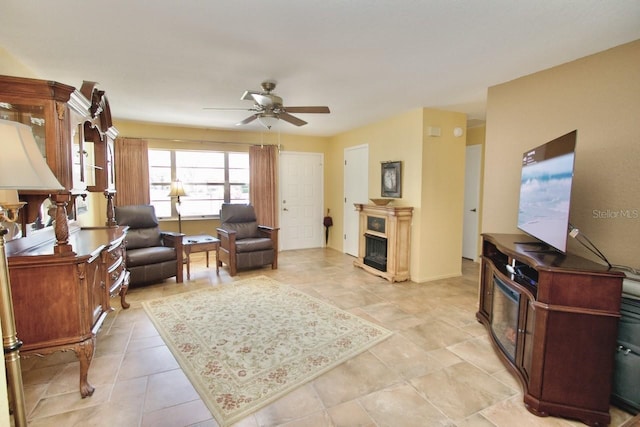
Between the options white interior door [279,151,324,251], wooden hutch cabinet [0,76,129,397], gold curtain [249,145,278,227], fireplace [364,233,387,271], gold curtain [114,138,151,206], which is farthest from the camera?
white interior door [279,151,324,251]

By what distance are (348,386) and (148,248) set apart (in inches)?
137

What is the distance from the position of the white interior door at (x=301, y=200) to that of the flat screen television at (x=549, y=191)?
446 cm

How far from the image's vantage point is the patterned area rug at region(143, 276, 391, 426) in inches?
80.3

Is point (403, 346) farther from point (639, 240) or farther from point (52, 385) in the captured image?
point (52, 385)

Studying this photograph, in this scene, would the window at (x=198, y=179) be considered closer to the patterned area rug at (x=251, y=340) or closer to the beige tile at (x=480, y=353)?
the patterned area rug at (x=251, y=340)

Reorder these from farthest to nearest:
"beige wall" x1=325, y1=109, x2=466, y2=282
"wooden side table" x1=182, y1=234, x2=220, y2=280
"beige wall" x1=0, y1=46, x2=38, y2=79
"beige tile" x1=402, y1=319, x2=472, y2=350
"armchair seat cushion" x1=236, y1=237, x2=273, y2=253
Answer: "armchair seat cushion" x1=236, y1=237, x2=273, y2=253 < "wooden side table" x1=182, y1=234, x2=220, y2=280 < "beige wall" x1=325, y1=109, x2=466, y2=282 < "beige tile" x1=402, y1=319, x2=472, y2=350 < "beige wall" x1=0, y1=46, x2=38, y2=79

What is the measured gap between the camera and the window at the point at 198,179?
559 centimetres

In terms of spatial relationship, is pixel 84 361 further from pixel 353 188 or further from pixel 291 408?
pixel 353 188

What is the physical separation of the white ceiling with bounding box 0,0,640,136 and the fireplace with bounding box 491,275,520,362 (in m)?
1.89

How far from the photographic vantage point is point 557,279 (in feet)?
5.90

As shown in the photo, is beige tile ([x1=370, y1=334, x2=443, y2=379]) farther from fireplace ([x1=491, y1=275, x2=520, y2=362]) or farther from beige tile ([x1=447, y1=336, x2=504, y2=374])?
fireplace ([x1=491, y1=275, x2=520, y2=362])

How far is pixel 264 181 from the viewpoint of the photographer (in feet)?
20.0

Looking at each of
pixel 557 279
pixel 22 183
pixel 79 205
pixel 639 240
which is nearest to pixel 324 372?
pixel 557 279

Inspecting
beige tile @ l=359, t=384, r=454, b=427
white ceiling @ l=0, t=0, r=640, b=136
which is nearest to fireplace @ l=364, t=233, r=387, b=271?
white ceiling @ l=0, t=0, r=640, b=136
